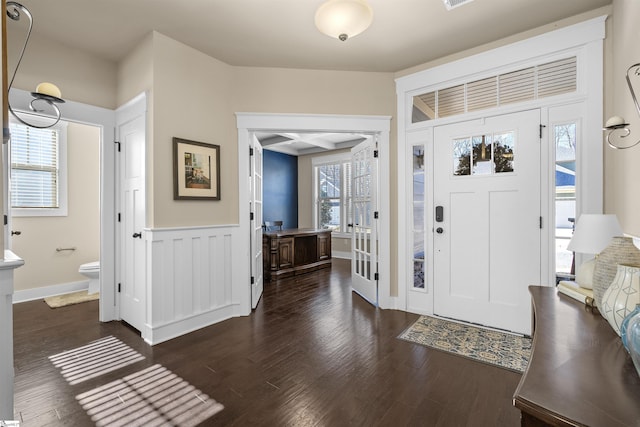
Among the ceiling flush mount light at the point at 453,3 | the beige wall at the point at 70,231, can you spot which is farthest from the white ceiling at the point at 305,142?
the ceiling flush mount light at the point at 453,3

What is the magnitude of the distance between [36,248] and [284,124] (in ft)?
12.0

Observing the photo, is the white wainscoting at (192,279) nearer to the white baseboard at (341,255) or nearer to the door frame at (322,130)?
the door frame at (322,130)

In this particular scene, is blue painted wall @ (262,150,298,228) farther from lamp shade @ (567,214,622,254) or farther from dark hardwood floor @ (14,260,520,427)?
lamp shade @ (567,214,622,254)

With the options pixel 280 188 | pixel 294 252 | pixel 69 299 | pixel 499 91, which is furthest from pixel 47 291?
pixel 499 91

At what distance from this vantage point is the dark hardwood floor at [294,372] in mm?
1735

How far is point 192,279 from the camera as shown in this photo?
2.99 meters

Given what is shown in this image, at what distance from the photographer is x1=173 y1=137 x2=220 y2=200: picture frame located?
2840mm

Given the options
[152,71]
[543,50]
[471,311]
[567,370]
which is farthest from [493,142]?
[152,71]

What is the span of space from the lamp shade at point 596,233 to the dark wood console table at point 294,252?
3995 millimetres

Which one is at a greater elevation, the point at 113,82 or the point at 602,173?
the point at 113,82

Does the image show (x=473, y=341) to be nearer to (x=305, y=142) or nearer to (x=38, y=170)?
(x=305, y=142)

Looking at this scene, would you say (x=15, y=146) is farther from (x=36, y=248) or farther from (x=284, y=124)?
(x=284, y=124)

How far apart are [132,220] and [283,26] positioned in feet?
7.63

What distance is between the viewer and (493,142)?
2.88m
